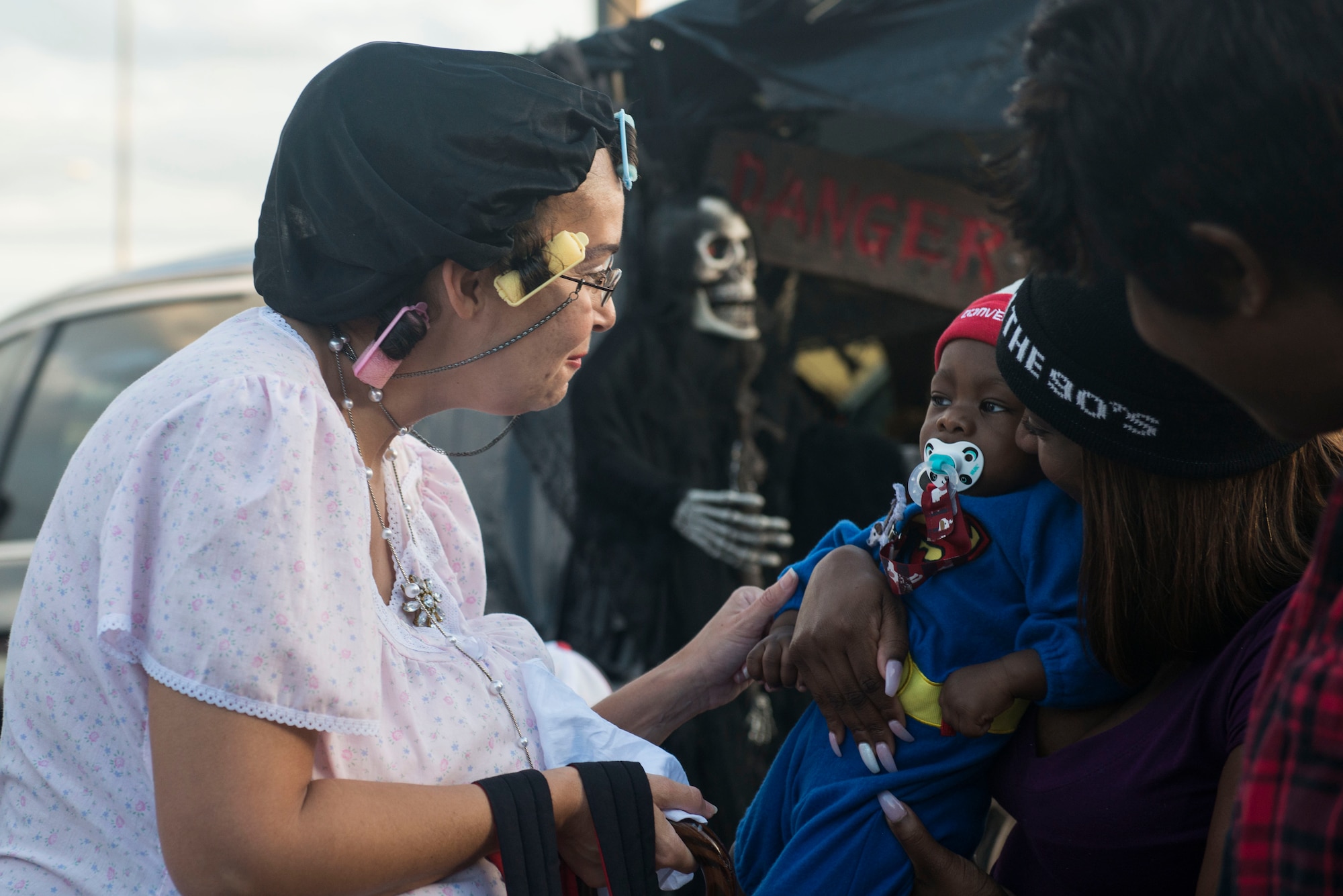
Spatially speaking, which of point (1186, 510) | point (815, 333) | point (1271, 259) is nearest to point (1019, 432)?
point (1186, 510)

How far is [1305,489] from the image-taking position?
1.33 meters

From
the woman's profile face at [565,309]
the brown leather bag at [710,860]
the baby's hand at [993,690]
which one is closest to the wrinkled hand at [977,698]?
the baby's hand at [993,690]

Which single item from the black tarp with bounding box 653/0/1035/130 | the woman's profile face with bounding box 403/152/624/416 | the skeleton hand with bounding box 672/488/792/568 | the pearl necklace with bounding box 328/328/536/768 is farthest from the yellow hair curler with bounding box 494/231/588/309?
the skeleton hand with bounding box 672/488/792/568

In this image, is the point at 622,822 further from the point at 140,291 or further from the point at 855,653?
the point at 140,291

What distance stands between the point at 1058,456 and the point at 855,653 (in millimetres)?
421

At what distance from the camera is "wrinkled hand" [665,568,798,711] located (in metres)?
1.86

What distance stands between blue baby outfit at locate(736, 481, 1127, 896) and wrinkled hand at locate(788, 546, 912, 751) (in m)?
0.04

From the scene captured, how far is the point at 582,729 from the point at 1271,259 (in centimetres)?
111

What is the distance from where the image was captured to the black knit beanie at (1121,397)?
4.17 feet

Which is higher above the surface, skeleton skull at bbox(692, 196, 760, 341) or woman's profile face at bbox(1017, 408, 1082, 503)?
woman's profile face at bbox(1017, 408, 1082, 503)

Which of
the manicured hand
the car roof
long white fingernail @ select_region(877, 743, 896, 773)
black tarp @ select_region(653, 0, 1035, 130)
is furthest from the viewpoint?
the car roof

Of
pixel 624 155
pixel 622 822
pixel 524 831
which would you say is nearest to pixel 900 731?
pixel 622 822

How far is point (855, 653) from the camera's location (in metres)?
1.62

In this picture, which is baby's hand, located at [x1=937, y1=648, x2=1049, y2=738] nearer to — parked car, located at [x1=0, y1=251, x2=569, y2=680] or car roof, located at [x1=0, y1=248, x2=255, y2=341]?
parked car, located at [x1=0, y1=251, x2=569, y2=680]
